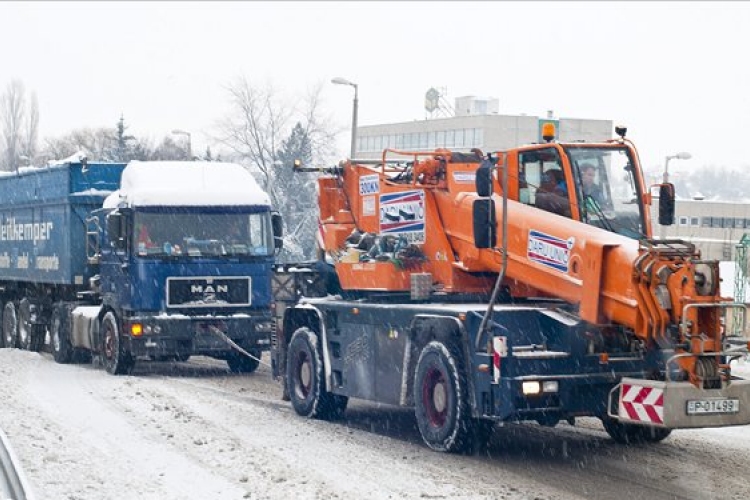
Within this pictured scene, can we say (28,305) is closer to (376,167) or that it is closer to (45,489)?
(376,167)

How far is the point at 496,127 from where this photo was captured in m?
85.0

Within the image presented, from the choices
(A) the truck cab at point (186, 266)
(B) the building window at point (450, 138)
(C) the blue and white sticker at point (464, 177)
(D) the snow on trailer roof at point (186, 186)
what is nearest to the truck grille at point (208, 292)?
(A) the truck cab at point (186, 266)

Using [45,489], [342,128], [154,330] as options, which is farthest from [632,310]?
[342,128]

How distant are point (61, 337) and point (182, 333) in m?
4.50

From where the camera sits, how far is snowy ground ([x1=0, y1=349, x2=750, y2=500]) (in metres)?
10.5

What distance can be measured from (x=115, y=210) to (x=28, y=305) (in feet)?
23.1

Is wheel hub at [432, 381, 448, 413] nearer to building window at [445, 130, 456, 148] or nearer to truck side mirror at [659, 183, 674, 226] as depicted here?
truck side mirror at [659, 183, 674, 226]

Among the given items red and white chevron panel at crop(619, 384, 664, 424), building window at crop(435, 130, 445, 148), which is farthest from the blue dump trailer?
building window at crop(435, 130, 445, 148)

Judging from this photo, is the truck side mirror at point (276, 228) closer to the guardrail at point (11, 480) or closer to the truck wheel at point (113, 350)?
the truck wheel at point (113, 350)

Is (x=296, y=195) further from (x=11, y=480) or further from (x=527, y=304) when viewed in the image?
(x=11, y=480)

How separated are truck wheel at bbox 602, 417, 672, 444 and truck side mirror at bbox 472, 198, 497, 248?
102 inches

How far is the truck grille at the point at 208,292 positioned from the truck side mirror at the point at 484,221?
9.24 m

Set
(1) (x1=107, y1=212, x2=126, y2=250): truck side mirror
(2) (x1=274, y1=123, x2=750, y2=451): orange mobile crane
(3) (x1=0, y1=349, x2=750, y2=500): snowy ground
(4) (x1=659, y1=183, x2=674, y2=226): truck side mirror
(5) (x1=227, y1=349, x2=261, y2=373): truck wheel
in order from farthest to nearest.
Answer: (5) (x1=227, y1=349, x2=261, y2=373): truck wheel < (1) (x1=107, y1=212, x2=126, y2=250): truck side mirror < (4) (x1=659, y1=183, x2=674, y2=226): truck side mirror < (2) (x1=274, y1=123, x2=750, y2=451): orange mobile crane < (3) (x1=0, y1=349, x2=750, y2=500): snowy ground

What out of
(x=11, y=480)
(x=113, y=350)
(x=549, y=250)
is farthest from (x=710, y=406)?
(x=113, y=350)
